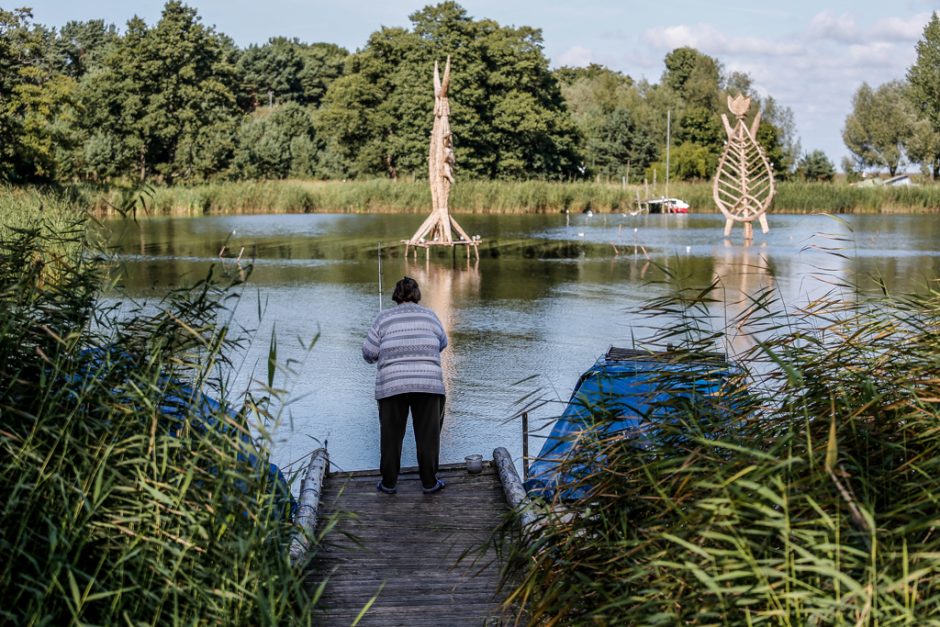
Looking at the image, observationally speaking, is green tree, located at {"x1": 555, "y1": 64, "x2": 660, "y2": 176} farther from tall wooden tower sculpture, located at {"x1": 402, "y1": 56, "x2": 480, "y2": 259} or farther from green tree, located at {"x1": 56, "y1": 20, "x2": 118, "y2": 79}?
tall wooden tower sculpture, located at {"x1": 402, "y1": 56, "x2": 480, "y2": 259}

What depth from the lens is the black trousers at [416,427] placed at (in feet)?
26.7

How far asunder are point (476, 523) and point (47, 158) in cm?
4545

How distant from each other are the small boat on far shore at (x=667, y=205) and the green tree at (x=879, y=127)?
3071 cm

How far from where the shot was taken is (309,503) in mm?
7500

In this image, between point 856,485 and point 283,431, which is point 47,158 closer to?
point 283,431

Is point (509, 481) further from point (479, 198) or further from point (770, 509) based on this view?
point (479, 198)

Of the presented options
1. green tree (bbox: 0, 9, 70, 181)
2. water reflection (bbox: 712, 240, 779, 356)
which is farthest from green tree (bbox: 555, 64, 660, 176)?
water reflection (bbox: 712, 240, 779, 356)

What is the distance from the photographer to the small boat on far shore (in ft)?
205

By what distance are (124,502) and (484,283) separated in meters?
22.0

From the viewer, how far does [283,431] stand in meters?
11.8

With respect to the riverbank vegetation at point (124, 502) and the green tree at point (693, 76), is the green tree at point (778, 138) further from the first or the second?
the riverbank vegetation at point (124, 502)

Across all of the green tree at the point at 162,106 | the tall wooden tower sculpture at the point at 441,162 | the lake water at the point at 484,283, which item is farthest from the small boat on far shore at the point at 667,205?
the tall wooden tower sculpture at the point at 441,162

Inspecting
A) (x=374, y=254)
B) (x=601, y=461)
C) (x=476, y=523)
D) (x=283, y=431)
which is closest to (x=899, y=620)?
(x=601, y=461)

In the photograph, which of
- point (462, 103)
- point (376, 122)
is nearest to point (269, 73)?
point (376, 122)
